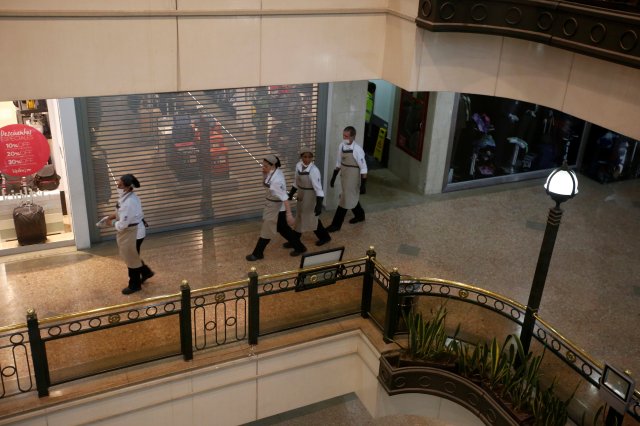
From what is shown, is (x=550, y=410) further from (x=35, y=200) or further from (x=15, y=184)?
(x=15, y=184)

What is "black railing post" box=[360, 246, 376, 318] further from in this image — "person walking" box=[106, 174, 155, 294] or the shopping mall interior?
"person walking" box=[106, 174, 155, 294]

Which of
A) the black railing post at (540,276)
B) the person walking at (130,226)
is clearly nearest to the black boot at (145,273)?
the person walking at (130,226)

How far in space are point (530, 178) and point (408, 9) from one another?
5574 millimetres

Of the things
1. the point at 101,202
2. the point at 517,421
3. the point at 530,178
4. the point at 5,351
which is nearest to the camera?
the point at 517,421

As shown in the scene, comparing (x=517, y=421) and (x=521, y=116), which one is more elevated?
(x=521, y=116)

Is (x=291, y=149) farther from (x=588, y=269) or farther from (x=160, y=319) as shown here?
(x=588, y=269)

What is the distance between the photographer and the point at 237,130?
30.8ft

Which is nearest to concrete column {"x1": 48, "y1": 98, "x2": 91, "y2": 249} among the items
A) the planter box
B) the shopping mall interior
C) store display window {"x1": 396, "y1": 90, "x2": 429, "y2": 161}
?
the shopping mall interior

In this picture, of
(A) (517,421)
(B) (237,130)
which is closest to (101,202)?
(B) (237,130)

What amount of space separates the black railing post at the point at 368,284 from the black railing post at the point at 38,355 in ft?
11.2

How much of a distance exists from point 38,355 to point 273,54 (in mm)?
4004

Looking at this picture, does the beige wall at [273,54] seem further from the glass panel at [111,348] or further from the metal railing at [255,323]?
the glass panel at [111,348]

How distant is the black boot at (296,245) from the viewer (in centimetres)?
887

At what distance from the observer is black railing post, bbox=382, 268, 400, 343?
719 centimetres
